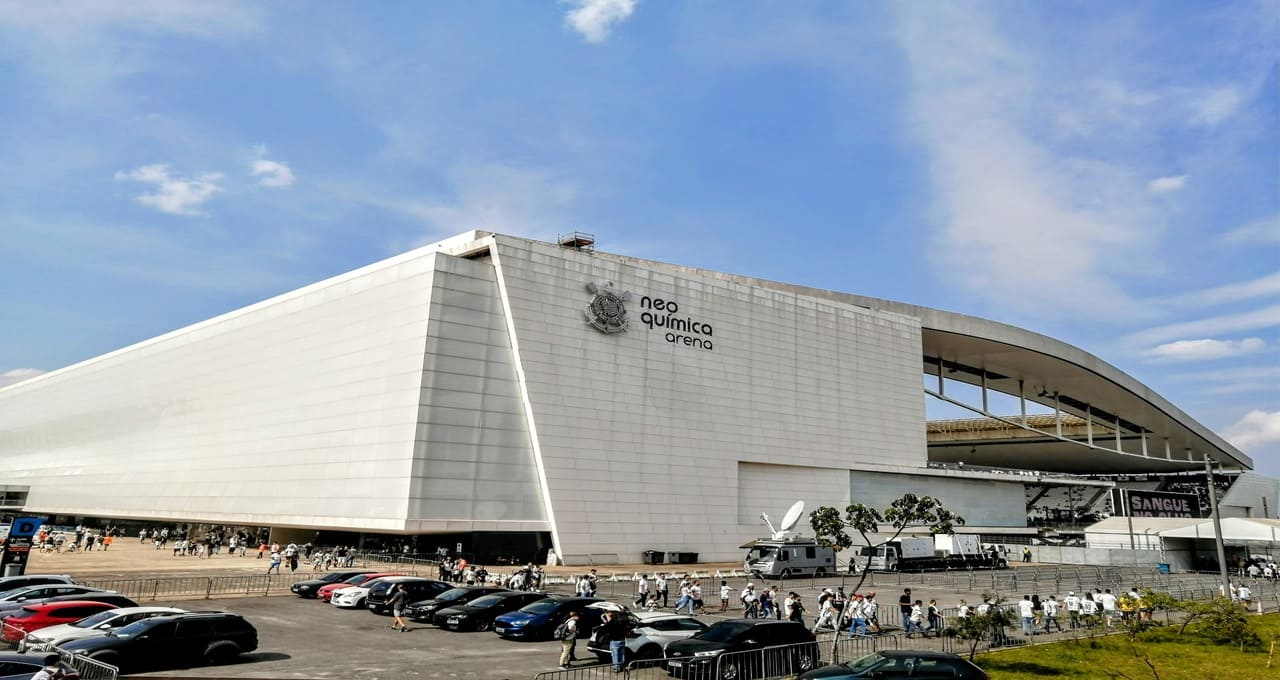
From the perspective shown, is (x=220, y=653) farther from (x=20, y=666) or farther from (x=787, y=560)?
(x=787, y=560)

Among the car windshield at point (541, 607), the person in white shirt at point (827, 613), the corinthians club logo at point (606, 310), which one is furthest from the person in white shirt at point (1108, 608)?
the corinthians club logo at point (606, 310)

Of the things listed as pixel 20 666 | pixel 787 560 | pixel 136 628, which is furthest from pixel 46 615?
pixel 787 560

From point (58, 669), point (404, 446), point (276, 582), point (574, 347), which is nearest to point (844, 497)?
point (574, 347)

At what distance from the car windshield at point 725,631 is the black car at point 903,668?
8.25 feet

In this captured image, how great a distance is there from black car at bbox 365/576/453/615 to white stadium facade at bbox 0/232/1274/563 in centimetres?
1621

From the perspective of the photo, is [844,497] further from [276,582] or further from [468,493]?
[276,582]

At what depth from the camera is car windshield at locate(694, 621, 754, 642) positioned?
64.1 ft

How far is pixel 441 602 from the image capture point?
27484 mm

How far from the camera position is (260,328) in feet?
217

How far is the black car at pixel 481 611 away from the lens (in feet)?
84.3

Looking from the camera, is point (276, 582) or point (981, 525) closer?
point (276, 582)

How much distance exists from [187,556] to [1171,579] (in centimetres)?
6433

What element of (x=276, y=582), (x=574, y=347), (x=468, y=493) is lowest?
(x=276, y=582)

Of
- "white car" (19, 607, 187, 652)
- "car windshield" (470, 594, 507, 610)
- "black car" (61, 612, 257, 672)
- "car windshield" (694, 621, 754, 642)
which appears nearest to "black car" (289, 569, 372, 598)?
"car windshield" (470, 594, 507, 610)
